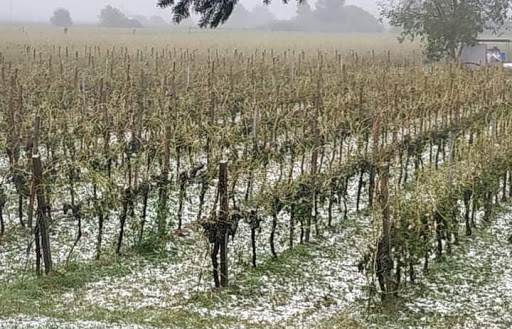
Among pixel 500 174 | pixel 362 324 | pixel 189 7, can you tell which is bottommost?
pixel 362 324

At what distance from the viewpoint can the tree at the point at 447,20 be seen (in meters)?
27.7

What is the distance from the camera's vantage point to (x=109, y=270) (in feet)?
24.9

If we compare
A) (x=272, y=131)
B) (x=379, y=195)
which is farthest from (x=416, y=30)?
(x=379, y=195)

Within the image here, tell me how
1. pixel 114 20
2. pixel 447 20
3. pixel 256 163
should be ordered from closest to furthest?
pixel 256 163 < pixel 447 20 < pixel 114 20

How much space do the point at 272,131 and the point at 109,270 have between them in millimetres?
5092

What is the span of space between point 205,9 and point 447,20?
24.2 meters

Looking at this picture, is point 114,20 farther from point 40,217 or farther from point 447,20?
point 40,217

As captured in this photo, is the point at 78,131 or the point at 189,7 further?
the point at 78,131

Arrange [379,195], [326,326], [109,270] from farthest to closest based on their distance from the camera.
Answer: [109,270] < [379,195] < [326,326]

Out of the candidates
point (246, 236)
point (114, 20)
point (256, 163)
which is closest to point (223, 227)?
point (246, 236)

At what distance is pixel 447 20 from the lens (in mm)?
27734

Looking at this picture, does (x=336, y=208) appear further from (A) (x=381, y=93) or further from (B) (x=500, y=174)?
(A) (x=381, y=93)

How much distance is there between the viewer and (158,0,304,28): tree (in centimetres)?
511

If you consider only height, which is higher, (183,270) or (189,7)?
(189,7)
